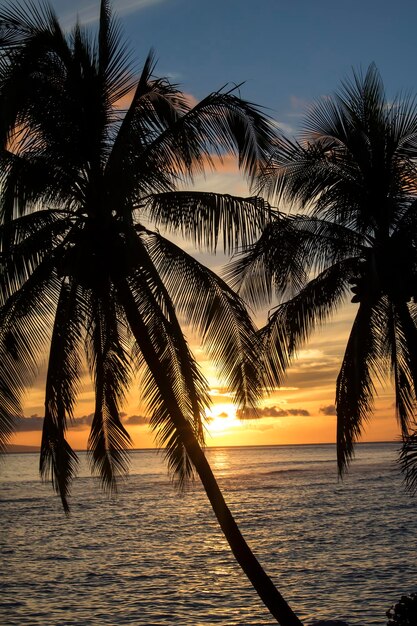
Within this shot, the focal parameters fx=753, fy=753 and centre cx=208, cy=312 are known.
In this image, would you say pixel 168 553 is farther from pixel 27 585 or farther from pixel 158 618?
pixel 158 618

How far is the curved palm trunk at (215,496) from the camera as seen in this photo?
1004 cm

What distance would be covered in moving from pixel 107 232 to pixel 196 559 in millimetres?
19602

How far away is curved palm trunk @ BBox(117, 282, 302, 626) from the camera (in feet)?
32.9

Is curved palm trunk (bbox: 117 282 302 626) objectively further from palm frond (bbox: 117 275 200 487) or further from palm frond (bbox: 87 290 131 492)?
palm frond (bbox: 87 290 131 492)

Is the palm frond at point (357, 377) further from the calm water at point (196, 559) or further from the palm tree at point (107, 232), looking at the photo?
the calm water at point (196, 559)

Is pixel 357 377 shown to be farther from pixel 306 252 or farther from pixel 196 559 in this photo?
pixel 196 559

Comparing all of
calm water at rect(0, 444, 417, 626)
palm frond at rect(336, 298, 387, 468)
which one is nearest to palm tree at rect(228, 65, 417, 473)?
palm frond at rect(336, 298, 387, 468)

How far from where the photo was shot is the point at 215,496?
10.2 meters

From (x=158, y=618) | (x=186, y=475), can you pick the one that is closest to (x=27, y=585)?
(x=158, y=618)

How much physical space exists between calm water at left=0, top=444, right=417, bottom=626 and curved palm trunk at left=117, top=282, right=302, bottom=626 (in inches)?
295

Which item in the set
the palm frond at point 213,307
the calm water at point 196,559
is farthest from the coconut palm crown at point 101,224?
the calm water at point 196,559

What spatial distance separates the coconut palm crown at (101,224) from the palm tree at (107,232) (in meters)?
0.02

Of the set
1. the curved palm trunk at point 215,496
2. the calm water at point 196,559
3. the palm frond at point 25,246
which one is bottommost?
the calm water at point 196,559

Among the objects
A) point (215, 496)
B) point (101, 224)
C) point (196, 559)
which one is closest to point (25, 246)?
point (101, 224)
